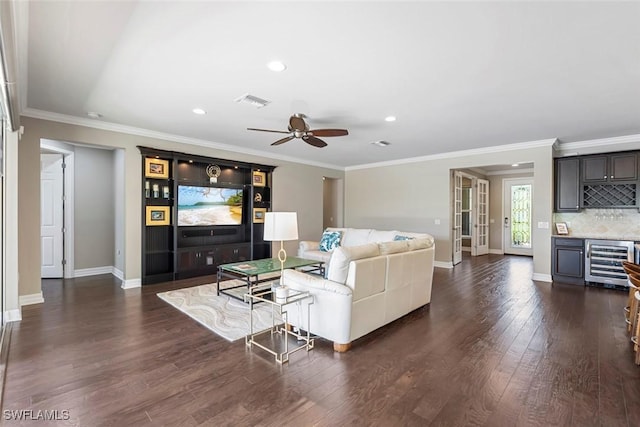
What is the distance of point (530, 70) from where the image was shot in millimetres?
2902

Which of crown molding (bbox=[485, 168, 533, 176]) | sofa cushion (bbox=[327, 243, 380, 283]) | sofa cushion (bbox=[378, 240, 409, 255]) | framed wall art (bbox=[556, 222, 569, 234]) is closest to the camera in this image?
sofa cushion (bbox=[327, 243, 380, 283])

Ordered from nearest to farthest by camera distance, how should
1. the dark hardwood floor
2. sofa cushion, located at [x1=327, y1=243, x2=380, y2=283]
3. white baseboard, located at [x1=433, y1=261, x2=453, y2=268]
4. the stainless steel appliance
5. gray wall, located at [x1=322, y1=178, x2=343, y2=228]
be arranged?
the dark hardwood floor, sofa cushion, located at [x1=327, y1=243, x2=380, y2=283], the stainless steel appliance, white baseboard, located at [x1=433, y1=261, x2=453, y2=268], gray wall, located at [x1=322, y1=178, x2=343, y2=228]

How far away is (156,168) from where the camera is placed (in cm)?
544

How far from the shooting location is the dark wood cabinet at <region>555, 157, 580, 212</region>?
569 centimetres

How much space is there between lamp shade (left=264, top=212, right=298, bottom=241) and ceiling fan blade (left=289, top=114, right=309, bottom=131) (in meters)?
1.37

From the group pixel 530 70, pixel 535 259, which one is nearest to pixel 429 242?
pixel 530 70

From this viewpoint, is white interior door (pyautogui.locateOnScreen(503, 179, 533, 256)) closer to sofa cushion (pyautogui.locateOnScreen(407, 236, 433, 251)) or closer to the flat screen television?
sofa cushion (pyautogui.locateOnScreen(407, 236, 433, 251))

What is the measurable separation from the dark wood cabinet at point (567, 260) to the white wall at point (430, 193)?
11cm

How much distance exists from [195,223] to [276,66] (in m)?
4.01

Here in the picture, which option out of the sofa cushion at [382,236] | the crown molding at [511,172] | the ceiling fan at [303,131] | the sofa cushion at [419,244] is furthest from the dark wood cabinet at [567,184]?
the ceiling fan at [303,131]

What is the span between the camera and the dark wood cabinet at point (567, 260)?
5438mm

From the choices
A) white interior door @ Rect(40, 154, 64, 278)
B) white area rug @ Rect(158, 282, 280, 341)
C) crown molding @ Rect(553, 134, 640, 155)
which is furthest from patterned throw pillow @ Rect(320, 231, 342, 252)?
white interior door @ Rect(40, 154, 64, 278)

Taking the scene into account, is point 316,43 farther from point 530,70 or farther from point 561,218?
point 561,218

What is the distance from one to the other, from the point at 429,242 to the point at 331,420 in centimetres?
278
